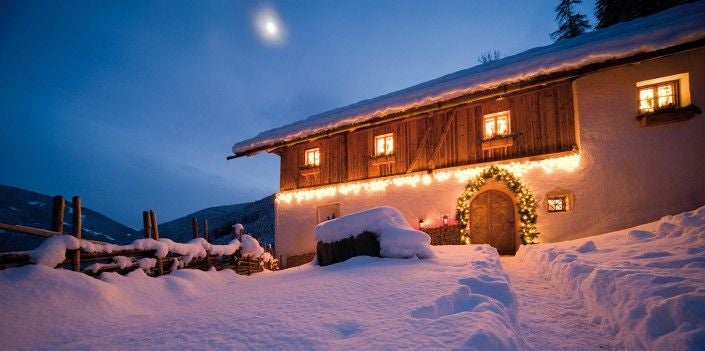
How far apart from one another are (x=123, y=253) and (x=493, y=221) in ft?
31.8

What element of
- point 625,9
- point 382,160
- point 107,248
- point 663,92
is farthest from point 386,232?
point 625,9

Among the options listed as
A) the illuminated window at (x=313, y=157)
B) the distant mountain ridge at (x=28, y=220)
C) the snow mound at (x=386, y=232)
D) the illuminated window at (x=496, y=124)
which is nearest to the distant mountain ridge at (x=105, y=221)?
the distant mountain ridge at (x=28, y=220)

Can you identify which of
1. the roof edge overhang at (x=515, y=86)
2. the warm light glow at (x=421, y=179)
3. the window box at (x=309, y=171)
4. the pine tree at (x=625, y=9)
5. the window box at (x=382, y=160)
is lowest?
the warm light glow at (x=421, y=179)

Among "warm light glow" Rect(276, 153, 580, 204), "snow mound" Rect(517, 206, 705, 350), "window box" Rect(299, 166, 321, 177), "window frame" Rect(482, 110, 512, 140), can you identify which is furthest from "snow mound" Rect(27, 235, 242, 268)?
"window frame" Rect(482, 110, 512, 140)

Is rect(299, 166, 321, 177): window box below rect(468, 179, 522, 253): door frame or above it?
above

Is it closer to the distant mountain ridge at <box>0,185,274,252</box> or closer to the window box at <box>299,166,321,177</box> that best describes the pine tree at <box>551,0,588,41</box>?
the window box at <box>299,166,321,177</box>

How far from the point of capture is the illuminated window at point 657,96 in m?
8.00

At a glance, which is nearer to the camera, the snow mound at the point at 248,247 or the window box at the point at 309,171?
the snow mound at the point at 248,247

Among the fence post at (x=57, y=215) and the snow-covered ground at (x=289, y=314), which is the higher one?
the fence post at (x=57, y=215)

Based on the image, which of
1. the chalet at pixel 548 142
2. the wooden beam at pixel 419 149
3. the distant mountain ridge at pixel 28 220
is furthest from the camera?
the distant mountain ridge at pixel 28 220

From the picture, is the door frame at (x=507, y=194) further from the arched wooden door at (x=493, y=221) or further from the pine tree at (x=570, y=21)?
the pine tree at (x=570, y=21)

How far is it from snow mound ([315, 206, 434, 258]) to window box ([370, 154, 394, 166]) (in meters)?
5.12

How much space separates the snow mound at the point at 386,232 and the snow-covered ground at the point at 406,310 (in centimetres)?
89

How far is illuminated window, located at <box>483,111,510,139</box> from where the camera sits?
9.85 metres
